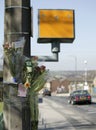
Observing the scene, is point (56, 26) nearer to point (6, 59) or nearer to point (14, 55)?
point (14, 55)

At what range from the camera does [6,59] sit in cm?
570

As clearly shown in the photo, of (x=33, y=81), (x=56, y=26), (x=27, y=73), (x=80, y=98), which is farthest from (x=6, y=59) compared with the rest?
(x=80, y=98)

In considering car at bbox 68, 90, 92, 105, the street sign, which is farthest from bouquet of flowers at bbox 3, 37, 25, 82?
car at bbox 68, 90, 92, 105

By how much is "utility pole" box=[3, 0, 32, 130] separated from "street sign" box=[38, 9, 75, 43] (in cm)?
18

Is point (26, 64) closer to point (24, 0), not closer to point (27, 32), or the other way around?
point (27, 32)

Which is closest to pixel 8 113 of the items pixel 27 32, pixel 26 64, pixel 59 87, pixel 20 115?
pixel 20 115

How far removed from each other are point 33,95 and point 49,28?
879mm

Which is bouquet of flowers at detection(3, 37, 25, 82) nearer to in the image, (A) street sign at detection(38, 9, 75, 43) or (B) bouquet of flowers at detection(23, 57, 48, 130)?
(B) bouquet of flowers at detection(23, 57, 48, 130)

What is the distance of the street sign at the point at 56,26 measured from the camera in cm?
575

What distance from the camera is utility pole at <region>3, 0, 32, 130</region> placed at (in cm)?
551

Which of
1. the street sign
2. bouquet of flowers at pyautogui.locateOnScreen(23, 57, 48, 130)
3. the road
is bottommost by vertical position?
the road

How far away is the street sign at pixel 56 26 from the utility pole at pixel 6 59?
0.18 metres

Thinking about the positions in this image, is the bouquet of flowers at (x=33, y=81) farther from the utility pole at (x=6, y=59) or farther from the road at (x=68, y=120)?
the road at (x=68, y=120)

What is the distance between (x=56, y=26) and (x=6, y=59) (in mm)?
→ 758
